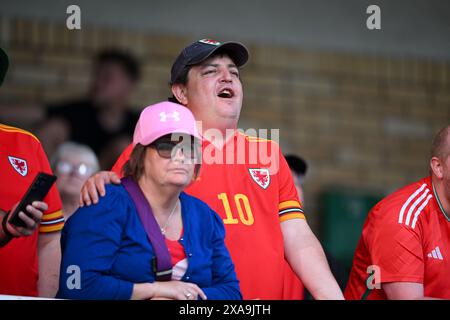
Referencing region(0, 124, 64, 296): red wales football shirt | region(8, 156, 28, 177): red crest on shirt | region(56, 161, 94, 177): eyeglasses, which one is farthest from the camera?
region(56, 161, 94, 177): eyeglasses

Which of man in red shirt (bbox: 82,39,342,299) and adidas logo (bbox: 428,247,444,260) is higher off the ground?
man in red shirt (bbox: 82,39,342,299)

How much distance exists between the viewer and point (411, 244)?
5.02m

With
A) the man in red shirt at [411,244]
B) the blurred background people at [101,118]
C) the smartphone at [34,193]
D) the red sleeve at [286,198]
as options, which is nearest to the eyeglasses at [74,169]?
the blurred background people at [101,118]

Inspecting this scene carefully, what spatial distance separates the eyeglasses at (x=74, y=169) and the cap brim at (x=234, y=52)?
170 centimetres

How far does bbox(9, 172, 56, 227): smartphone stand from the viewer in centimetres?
411

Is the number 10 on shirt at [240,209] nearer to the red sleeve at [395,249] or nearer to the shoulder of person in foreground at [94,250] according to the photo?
the red sleeve at [395,249]

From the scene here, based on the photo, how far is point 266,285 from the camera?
4.79m

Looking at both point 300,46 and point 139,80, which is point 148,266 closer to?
point 139,80

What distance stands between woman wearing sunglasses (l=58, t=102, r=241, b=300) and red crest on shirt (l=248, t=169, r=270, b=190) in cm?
53

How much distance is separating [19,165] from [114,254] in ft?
3.19

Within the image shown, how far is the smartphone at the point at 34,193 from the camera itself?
411 centimetres

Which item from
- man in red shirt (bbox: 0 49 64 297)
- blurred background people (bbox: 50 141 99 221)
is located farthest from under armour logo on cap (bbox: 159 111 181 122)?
blurred background people (bbox: 50 141 99 221)

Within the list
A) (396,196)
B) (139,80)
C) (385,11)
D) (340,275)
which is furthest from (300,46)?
(396,196)

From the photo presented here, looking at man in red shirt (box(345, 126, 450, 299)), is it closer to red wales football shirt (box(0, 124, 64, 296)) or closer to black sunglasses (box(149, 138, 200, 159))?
black sunglasses (box(149, 138, 200, 159))
